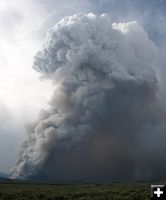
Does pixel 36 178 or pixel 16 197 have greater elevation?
pixel 36 178

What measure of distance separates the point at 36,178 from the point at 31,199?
5819 inches

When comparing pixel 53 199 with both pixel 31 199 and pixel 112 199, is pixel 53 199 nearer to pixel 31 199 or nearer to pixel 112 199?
pixel 31 199

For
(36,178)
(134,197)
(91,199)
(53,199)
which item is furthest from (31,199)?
(36,178)

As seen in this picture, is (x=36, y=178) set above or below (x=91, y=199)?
above

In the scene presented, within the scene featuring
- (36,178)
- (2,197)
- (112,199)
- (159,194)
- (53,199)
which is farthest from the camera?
(36,178)

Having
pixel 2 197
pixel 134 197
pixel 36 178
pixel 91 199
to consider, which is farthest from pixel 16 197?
pixel 36 178

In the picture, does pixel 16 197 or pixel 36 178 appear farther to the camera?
pixel 36 178

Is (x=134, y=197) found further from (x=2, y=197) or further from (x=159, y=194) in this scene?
(x=159, y=194)

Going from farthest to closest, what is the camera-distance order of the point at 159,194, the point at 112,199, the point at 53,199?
the point at 53,199, the point at 112,199, the point at 159,194

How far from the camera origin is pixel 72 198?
165ft

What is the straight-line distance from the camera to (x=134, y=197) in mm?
47750

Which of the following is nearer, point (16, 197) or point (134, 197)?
point (134, 197)

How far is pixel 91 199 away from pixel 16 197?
44.3 feet

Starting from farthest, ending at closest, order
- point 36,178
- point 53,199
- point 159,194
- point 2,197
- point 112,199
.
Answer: point 36,178 → point 2,197 → point 53,199 → point 112,199 → point 159,194
